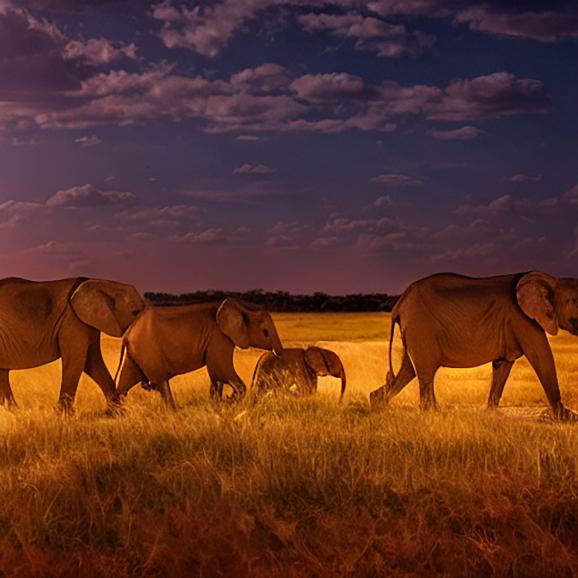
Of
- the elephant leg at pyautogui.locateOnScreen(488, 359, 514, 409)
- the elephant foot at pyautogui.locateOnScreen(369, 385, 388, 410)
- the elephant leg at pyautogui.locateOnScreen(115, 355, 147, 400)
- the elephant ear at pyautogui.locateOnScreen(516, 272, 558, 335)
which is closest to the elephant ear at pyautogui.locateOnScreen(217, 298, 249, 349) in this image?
the elephant leg at pyautogui.locateOnScreen(115, 355, 147, 400)

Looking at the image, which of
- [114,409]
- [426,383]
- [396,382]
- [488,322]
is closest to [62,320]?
[114,409]

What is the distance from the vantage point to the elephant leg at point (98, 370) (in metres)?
14.5

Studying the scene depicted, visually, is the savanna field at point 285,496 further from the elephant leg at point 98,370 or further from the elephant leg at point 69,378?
the elephant leg at point 98,370

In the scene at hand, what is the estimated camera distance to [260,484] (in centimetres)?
850

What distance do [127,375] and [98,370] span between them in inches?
15.9

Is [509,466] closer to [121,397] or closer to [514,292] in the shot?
[514,292]

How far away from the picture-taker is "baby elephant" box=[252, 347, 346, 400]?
1562 centimetres

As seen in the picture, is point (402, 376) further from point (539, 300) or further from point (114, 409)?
point (114, 409)

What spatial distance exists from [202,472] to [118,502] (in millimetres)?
724

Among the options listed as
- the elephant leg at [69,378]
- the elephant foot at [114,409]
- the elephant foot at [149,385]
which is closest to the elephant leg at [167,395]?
the elephant foot at [149,385]

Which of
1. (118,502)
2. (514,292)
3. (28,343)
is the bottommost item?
A: (118,502)

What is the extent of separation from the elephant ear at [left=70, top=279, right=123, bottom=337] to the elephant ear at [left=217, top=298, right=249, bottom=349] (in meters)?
1.40

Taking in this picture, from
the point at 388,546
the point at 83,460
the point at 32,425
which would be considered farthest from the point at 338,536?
the point at 32,425

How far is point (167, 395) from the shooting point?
14125 mm
